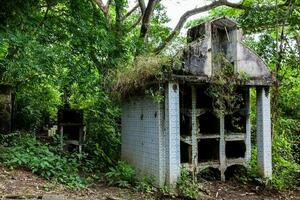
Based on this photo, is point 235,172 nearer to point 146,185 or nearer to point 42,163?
point 146,185

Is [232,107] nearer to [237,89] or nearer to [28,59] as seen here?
[237,89]

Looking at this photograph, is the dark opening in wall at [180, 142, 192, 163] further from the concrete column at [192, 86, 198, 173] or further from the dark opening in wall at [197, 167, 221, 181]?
the dark opening in wall at [197, 167, 221, 181]

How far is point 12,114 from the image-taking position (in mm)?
13633

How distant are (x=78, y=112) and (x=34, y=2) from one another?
3995mm

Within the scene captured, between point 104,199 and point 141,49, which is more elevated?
point 141,49

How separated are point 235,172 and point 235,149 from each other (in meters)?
0.52

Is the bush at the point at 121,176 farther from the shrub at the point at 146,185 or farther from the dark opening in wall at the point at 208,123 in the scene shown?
the dark opening in wall at the point at 208,123

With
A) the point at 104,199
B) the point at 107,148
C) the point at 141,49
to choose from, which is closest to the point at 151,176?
the point at 104,199

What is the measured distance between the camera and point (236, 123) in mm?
8148

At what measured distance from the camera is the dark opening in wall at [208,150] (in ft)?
25.6

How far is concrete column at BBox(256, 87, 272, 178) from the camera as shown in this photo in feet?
25.3

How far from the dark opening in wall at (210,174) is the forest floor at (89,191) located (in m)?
0.22

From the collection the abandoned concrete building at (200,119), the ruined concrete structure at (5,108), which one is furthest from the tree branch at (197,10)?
the ruined concrete structure at (5,108)

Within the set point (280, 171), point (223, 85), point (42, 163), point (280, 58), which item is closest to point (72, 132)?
point (42, 163)
